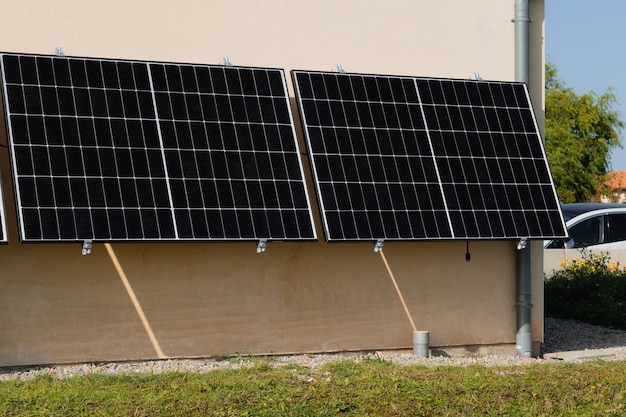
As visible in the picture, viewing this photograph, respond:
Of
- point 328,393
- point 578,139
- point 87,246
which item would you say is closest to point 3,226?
point 87,246

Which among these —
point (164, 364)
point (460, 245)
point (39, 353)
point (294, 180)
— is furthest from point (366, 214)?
point (39, 353)

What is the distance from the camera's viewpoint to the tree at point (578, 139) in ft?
163

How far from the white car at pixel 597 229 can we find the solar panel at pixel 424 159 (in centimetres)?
934

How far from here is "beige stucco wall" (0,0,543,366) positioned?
1171cm

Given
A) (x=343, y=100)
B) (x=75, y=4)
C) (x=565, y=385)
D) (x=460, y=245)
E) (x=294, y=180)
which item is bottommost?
(x=565, y=385)

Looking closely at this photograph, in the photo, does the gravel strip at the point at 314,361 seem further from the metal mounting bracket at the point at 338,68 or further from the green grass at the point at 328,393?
the metal mounting bracket at the point at 338,68

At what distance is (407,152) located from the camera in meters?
12.8

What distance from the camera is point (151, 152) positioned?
1160cm

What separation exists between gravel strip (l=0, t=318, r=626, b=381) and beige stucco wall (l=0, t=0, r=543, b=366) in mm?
127

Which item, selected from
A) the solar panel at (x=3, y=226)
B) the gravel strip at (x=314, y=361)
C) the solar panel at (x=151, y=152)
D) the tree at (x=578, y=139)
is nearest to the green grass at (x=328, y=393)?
the gravel strip at (x=314, y=361)

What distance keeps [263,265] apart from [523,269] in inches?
136

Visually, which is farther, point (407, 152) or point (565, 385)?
point (407, 152)

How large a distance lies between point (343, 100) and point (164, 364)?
12.2ft

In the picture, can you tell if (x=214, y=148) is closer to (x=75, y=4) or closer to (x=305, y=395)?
(x=75, y=4)
